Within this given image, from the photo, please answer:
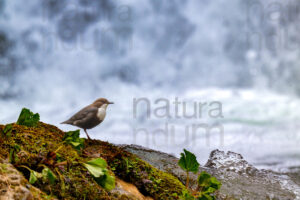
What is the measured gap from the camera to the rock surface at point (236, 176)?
488 cm

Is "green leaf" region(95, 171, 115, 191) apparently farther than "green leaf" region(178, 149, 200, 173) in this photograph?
No

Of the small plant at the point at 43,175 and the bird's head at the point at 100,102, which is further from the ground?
the bird's head at the point at 100,102

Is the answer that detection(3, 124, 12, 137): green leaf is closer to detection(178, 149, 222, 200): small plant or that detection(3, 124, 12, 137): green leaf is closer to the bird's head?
detection(178, 149, 222, 200): small plant

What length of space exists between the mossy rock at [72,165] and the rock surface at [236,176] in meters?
1.08

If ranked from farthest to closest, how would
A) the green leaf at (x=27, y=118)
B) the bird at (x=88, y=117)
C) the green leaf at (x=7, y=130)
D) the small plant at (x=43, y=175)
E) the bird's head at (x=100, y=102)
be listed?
the bird's head at (x=100, y=102) → the bird at (x=88, y=117) → the green leaf at (x=27, y=118) → the green leaf at (x=7, y=130) → the small plant at (x=43, y=175)

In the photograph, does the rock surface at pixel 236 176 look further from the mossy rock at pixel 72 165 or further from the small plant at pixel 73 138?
the small plant at pixel 73 138

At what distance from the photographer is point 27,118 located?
3352mm

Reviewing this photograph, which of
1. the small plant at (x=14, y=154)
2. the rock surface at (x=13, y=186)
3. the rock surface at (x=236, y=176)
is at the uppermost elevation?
the small plant at (x=14, y=154)

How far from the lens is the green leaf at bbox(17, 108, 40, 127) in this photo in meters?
3.33

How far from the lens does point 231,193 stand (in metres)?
4.77

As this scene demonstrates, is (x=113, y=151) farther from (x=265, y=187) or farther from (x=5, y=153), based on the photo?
(x=265, y=187)

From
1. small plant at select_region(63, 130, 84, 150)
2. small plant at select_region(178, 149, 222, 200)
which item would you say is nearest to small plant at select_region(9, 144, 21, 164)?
small plant at select_region(63, 130, 84, 150)

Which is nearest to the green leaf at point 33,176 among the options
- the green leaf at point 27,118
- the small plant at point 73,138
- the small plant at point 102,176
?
the small plant at point 102,176

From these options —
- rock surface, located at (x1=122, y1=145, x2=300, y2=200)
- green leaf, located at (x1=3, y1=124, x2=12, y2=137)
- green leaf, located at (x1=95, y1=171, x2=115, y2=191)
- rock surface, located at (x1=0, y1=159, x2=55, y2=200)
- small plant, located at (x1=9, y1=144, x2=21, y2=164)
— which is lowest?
rock surface, located at (x1=122, y1=145, x2=300, y2=200)
